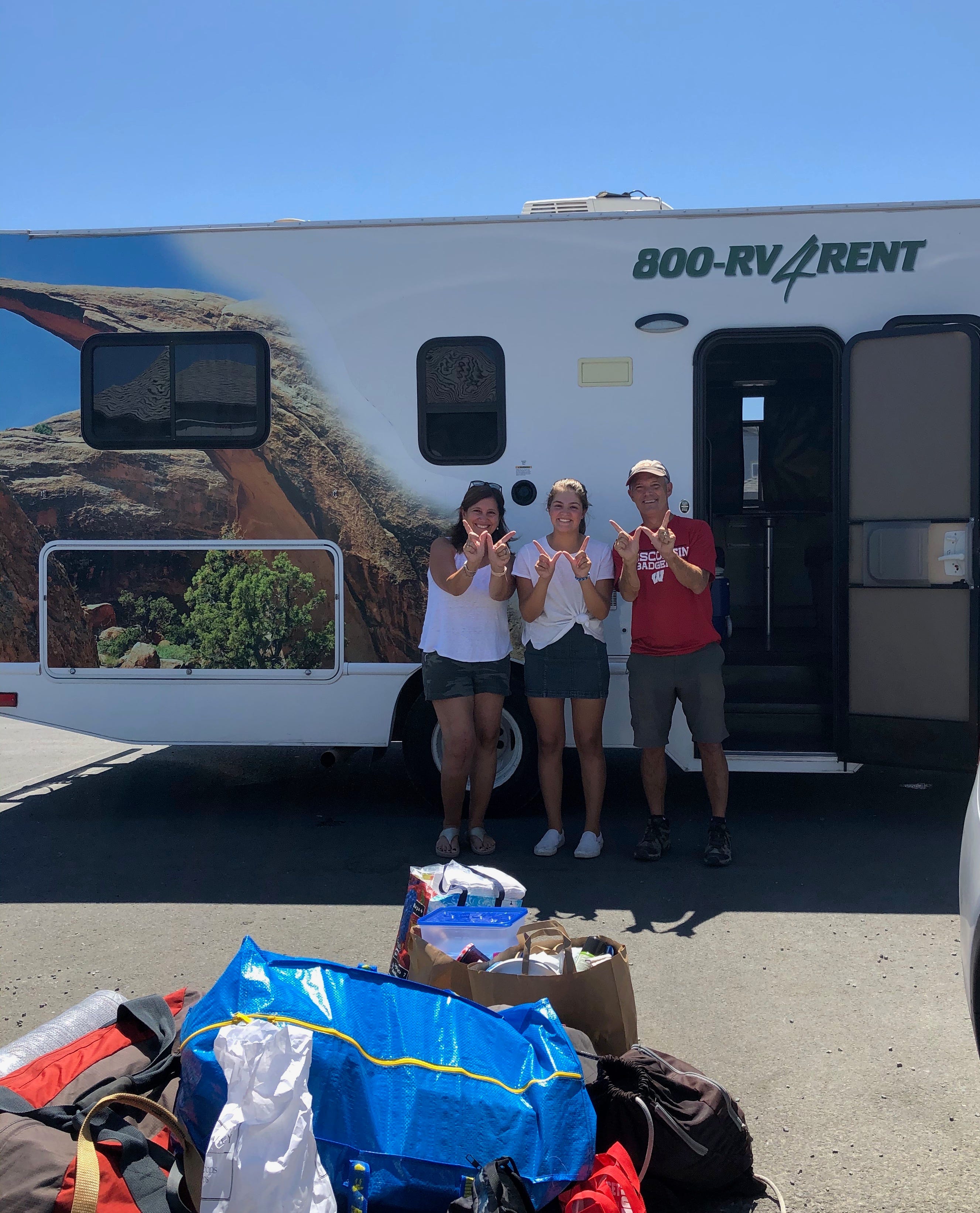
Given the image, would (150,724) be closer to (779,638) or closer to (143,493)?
(143,493)

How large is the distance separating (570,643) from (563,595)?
23 centimetres

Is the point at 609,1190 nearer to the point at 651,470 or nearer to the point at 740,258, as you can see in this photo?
the point at 651,470

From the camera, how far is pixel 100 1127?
7.64 ft

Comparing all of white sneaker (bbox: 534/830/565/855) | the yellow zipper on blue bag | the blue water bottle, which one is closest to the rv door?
white sneaker (bbox: 534/830/565/855)

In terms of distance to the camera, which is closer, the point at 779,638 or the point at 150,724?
the point at 150,724

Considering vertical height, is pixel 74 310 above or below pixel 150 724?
above

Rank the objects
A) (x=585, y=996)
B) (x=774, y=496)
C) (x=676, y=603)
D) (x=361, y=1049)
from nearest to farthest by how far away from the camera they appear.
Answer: (x=361, y=1049), (x=585, y=996), (x=676, y=603), (x=774, y=496)

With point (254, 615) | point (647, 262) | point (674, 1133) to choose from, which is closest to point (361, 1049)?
point (674, 1133)

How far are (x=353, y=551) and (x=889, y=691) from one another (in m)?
2.77

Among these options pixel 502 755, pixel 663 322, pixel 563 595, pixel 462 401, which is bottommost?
pixel 502 755

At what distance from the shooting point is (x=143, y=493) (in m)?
5.65

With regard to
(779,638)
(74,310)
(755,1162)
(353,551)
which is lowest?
(755,1162)

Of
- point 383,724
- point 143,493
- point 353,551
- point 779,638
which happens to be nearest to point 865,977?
point 383,724

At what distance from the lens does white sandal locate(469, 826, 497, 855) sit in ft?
16.8
